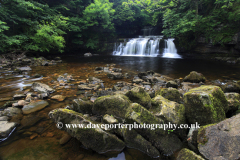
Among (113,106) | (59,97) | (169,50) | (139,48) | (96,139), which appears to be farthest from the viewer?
(139,48)

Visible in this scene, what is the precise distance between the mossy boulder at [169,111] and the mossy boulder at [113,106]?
718 millimetres

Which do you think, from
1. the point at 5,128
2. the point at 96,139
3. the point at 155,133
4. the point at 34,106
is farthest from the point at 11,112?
the point at 155,133

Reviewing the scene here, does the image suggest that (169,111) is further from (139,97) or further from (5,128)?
(5,128)

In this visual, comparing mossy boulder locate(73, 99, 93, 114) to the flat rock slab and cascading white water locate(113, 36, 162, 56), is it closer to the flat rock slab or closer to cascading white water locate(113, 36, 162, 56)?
the flat rock slab

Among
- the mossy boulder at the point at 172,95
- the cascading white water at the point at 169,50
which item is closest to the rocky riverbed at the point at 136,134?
the mossy boulder at the point at 172,95

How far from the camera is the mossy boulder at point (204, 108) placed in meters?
2.51

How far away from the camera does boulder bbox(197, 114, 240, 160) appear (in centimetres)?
175

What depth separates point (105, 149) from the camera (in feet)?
8.16

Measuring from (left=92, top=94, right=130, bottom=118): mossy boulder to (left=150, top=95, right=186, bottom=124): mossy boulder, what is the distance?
2.35ft

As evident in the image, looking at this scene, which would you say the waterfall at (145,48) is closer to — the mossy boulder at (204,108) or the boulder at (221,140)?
the mossy boulder at (204,108)

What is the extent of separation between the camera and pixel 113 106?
325 centimetres

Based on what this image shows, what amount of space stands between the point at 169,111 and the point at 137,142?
0.98m

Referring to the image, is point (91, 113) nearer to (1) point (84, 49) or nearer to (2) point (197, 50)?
(2) point (197, 50)

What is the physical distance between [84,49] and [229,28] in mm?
21747
